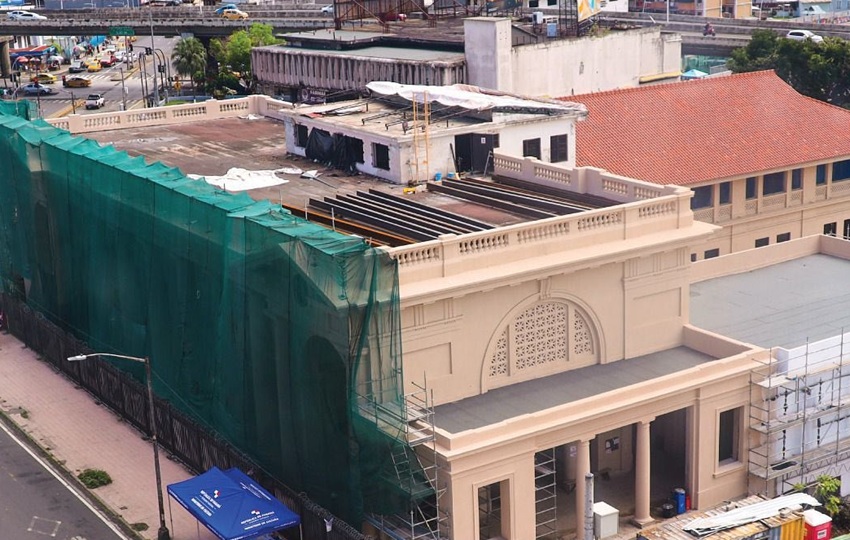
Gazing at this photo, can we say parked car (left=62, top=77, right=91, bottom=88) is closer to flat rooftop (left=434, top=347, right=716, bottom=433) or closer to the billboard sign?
the billboard sign

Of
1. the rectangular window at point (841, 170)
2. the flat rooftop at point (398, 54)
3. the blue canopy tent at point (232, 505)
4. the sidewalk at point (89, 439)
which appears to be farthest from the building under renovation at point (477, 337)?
the flat rooftop at point (398, 54)

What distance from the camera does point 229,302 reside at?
139ft

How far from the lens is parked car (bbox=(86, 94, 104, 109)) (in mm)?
119000

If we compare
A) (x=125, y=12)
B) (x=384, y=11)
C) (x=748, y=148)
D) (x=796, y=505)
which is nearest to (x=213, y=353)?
(x=796, y=505)

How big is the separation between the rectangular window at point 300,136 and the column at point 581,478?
20191 millimetres

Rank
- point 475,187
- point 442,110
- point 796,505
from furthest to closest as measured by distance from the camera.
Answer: point 442,110 < point 475,187 < point 796,505

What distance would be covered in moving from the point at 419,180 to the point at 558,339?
9918mm

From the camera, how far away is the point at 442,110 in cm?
5256

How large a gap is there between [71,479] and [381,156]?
49.8 ft

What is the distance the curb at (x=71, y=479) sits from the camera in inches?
1649

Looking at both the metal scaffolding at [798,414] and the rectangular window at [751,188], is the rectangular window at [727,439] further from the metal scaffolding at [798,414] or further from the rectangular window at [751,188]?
the rectangular window at [751,188]

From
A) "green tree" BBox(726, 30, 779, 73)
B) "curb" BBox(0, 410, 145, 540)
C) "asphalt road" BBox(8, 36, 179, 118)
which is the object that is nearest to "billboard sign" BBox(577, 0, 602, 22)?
"green tree" BBox(726, 30, 779, 73)

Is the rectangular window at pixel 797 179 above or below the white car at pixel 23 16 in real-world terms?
below

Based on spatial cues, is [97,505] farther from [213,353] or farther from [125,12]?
[125,12]
